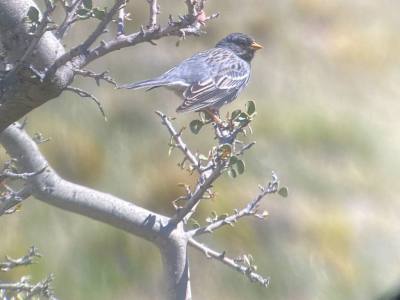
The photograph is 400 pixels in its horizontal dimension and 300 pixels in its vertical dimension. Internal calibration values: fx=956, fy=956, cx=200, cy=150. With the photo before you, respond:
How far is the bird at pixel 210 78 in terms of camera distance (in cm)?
366

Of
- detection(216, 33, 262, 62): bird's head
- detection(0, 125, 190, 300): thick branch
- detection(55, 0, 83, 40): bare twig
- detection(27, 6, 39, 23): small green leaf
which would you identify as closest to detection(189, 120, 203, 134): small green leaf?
detection(0, 125, 190, 300): thick branch

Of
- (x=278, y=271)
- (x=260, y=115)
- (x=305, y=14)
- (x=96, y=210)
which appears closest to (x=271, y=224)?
(x=278, y=271)

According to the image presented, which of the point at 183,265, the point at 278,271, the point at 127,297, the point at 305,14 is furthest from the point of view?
the point at 305,14

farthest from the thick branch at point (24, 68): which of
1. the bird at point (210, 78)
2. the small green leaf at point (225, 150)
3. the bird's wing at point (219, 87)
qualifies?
the bird's wing at point (219, 87)

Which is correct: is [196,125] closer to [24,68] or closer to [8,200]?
[8,200]

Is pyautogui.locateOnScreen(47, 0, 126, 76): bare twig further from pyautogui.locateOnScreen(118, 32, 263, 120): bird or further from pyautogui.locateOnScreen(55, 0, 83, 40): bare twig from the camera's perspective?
pyautogui.locateOnScreen(118, 32, 263, 120): bird

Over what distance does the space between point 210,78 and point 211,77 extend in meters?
0.01

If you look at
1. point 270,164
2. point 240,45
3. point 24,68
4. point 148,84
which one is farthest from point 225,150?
point 270,164

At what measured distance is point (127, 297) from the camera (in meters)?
4.75

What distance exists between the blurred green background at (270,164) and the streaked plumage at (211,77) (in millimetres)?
833

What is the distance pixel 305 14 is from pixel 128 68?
1.69 meters

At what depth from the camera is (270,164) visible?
5.66m

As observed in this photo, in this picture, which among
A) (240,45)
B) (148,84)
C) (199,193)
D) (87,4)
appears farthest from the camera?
(240,45)

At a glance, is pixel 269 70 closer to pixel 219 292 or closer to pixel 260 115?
pixel 260 115
